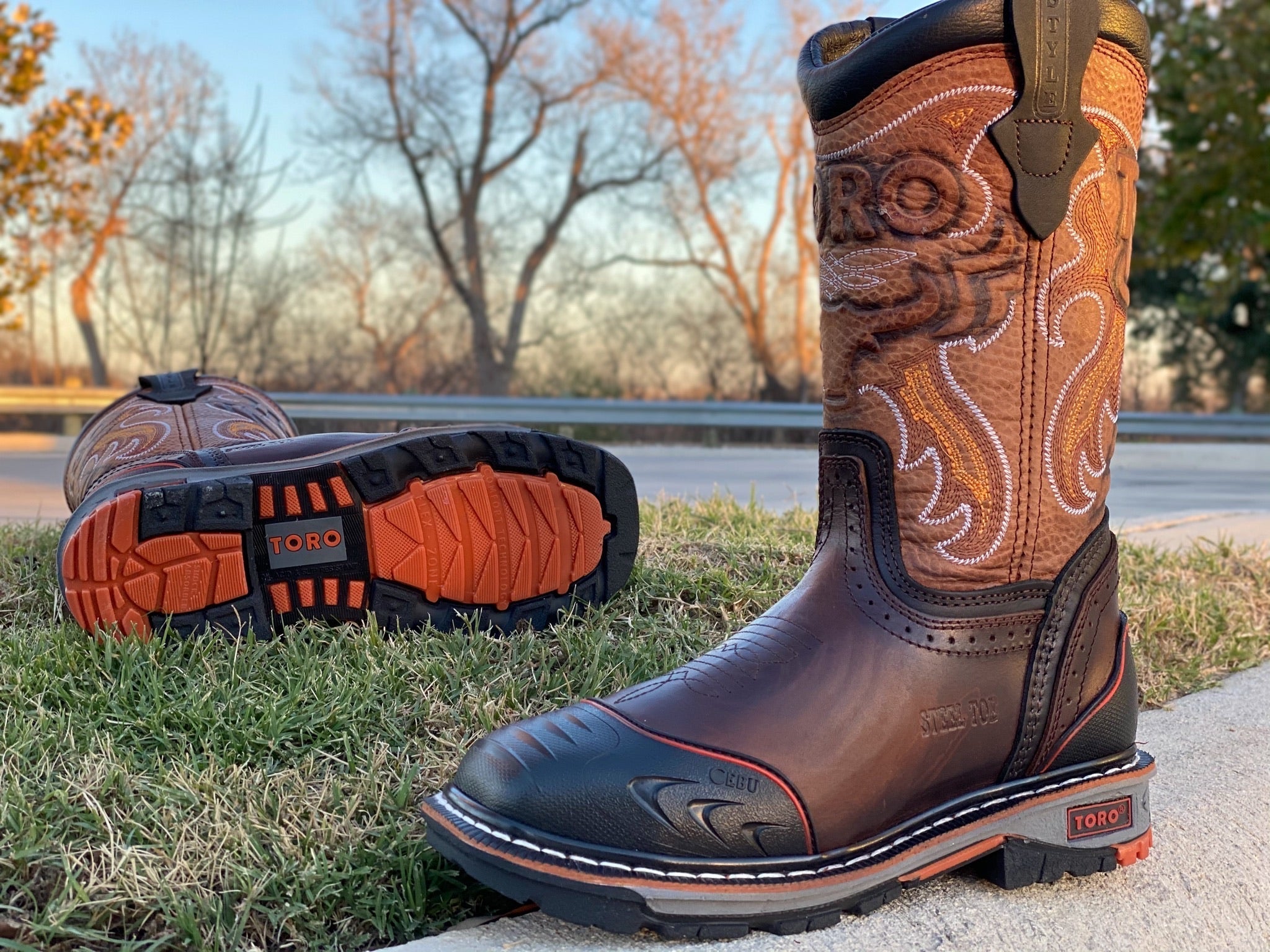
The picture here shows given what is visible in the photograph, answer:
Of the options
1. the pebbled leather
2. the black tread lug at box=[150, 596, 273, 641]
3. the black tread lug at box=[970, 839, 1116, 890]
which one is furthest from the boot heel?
the black tread lug at box=[150, 596, 273, 641]

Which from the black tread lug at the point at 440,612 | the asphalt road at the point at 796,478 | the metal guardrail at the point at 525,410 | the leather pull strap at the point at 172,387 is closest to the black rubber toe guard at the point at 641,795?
the black tread lug at the point at 440,612

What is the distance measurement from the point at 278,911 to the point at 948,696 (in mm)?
708

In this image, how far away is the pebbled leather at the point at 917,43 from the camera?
106 cm

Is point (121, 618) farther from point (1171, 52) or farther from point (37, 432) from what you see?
point (1171, 52)

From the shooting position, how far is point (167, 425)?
7.59 ft

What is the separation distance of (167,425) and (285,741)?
1104 mm

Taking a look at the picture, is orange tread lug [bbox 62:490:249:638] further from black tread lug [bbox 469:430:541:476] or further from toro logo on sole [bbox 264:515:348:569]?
black tread lug [bbox 469:430:541:476]

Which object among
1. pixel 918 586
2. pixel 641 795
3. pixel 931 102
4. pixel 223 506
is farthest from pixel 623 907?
pixel 223 506

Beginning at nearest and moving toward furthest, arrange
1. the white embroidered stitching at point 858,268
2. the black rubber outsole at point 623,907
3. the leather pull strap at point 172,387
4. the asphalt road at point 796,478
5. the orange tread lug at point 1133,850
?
the black rubber outsole at point 623,907
the white embroidered stitching at point 858,268
the orange tread lug at point 1133,850
the leather pull strap at point 172,387
the asphalt road at point 796,478

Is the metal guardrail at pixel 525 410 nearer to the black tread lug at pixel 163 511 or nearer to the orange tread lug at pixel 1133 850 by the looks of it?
the black tread lug at pixel 163 511

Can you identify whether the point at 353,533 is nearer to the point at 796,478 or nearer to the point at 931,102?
the point at 931,102

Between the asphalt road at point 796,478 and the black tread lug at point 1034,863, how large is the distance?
2.04 metres

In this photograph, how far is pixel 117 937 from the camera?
3.54 feet

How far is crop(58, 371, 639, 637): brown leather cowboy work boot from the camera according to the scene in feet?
5.95
